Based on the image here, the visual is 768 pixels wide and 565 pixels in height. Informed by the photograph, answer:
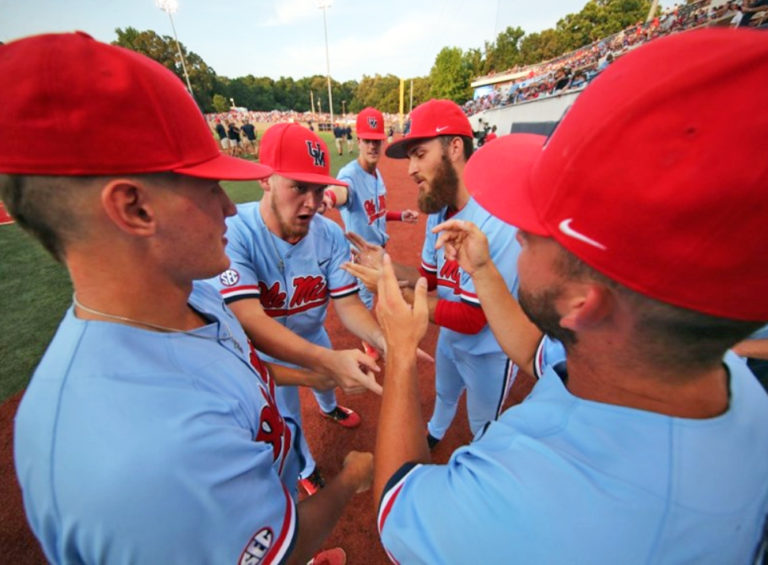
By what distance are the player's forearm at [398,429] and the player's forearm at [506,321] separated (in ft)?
2.18

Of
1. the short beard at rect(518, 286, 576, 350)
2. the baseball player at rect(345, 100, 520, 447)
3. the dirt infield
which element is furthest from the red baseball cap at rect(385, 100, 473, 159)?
the dirt infield

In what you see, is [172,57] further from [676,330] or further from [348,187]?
[676,330]

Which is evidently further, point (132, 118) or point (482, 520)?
point (132, 118)

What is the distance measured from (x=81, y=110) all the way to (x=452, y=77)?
62612 mm

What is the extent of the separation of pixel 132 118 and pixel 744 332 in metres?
1.69

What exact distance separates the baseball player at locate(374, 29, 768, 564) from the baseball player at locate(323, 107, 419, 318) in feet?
12.2

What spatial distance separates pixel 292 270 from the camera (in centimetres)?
234

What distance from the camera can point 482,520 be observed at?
80 centimetres

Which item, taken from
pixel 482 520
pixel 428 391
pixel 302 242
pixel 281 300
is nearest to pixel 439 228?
pixel 302 242

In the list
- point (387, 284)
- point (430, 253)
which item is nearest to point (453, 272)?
point (430, 253)

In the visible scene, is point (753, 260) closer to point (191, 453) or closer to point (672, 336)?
point (672, 336)

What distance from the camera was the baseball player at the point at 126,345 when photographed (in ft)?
2.49

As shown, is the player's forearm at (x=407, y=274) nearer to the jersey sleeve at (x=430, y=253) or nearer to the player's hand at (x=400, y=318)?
the jersey sleeve at (x=430, y=253)

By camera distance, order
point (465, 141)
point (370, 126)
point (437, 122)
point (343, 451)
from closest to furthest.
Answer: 1. point (437, 122)
2. point (465, 141)
3. point (343, 451)
4. point (370, 126)
